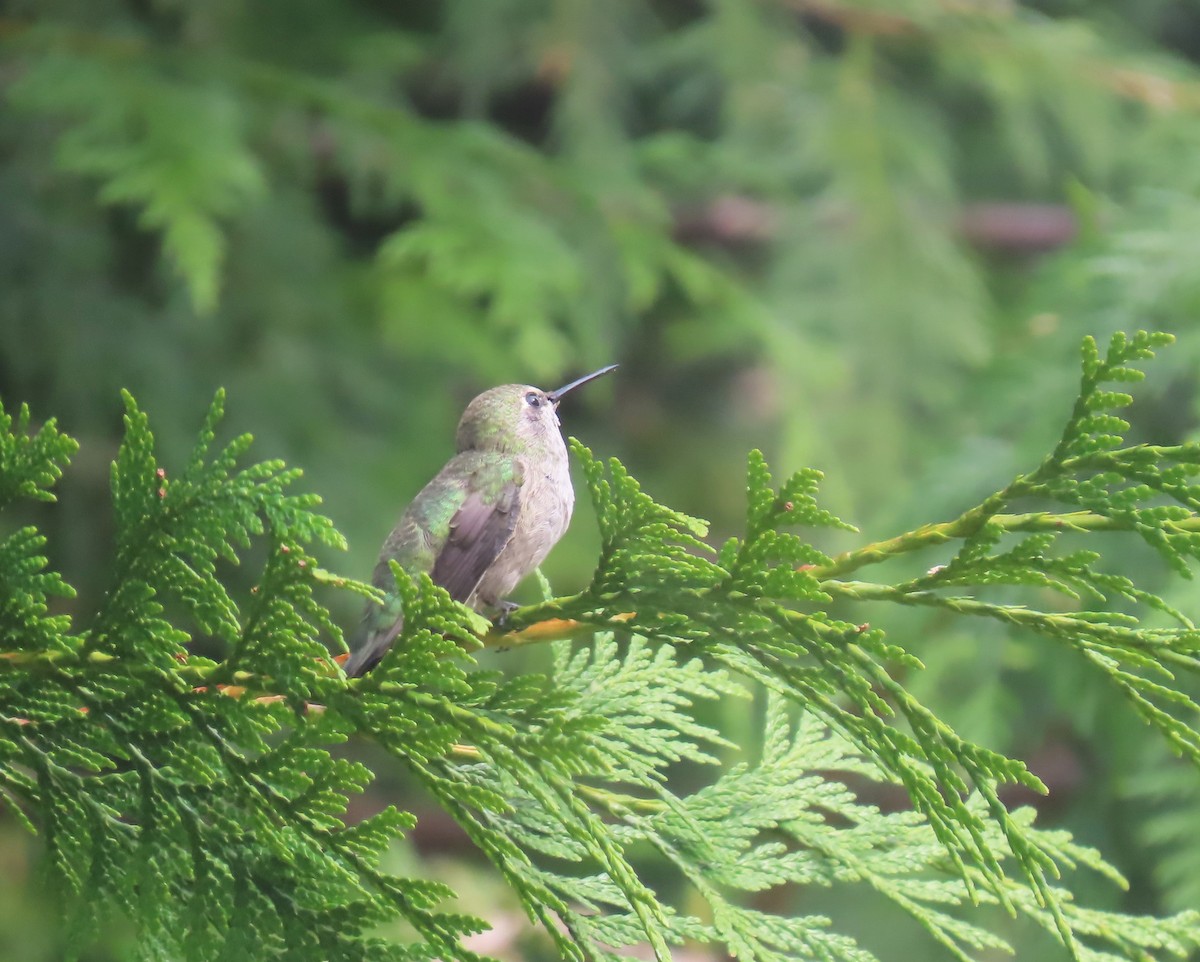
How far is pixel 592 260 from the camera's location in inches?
179

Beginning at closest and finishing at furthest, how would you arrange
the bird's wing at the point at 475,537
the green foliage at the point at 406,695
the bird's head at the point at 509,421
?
the green foliage at the point at 406,695 → the bird's wing at the point at 475,537 → the bird's head at the point at 509,421

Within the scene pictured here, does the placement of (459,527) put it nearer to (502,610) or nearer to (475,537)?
(475,537)

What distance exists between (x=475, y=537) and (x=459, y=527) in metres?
0.04

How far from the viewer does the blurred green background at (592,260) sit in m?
3.64

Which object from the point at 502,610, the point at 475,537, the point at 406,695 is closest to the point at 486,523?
the point at 475,537

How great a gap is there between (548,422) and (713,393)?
3969mm

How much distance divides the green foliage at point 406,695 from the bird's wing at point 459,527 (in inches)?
26.8

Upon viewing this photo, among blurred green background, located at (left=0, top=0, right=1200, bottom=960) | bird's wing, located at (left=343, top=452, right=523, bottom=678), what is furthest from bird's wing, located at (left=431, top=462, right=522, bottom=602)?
blurred green background, located at (left=0, top=0, right=1200, bottom=960)

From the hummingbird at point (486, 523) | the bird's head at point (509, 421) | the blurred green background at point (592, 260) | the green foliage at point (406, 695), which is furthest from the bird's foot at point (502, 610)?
the blurred green background at point (592, 260)

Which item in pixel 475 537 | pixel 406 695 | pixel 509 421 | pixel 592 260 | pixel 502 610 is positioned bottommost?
pixel 406 695

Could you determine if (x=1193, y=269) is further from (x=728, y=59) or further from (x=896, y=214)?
(x=728, y=59)

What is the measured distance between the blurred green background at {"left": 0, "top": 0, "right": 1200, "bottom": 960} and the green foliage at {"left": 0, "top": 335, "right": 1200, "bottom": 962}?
1757 mm

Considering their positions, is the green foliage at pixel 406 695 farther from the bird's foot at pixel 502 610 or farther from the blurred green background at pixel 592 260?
the blurred green background at pixel 592 260

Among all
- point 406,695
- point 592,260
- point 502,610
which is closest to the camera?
point 406,695
